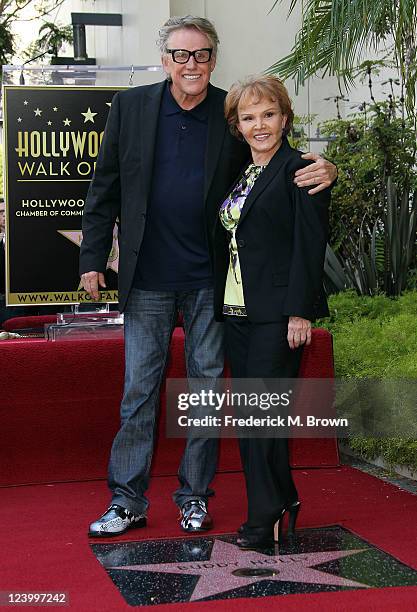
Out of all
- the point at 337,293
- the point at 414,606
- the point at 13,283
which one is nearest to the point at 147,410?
the point at 414,606

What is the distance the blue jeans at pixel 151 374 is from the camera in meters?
4.13

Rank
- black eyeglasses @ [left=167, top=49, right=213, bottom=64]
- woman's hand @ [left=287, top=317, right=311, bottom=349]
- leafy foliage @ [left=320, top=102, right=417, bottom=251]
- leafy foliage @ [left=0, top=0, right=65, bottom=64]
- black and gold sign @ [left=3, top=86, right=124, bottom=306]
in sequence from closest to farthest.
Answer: woman's hand @ [left=287, top=317, right=311, bottom=349]
black eyeglasses @ [left=167, top=49, right=213, bottom=64]
black and gold sign @ [left=3, top=86, right=124, bottom=306]
leafy foliage @ [left=320, top=102, right=417, bottom=251]
leafy foliage @ [left=0, top=0, right=65, bottom=64]

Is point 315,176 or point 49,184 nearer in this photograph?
point 315,176

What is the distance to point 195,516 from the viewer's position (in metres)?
4.11

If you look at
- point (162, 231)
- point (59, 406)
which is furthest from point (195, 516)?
point (59, 406)

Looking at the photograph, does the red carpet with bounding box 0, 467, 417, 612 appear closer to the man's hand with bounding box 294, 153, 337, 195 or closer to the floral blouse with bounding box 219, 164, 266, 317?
the floral blouse with bounding box 219, 164, 266, 317

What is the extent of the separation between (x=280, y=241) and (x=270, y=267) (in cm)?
10

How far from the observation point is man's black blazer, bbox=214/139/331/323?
3721mm

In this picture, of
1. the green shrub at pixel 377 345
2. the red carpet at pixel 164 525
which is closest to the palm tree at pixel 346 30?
the green shrub at pixel 377 345

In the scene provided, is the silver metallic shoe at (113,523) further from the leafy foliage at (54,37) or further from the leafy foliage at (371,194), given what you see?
the leafy foliage at (54,37)

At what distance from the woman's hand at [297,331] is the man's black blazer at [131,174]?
1.67ft

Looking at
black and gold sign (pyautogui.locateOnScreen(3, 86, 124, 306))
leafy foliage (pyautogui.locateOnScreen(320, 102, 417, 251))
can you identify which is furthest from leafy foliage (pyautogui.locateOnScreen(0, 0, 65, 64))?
black and gold sign (pyautogui.locateOnScreen(3, 86, 124, 306))

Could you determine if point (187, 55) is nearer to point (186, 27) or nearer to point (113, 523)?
point (186, 27)

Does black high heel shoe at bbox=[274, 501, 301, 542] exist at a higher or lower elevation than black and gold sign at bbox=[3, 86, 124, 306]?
lower
